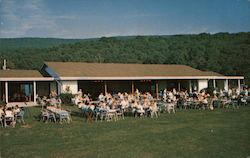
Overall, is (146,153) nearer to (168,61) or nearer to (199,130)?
(199,130)

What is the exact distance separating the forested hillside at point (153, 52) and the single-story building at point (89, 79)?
19.5 meters

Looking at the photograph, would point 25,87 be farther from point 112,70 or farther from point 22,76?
point 112,70

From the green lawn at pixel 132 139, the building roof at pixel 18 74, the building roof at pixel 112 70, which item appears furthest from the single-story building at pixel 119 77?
the green lawn at pixel 132 139

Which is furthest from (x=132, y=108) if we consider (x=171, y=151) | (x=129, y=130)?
(x=171, y=151)

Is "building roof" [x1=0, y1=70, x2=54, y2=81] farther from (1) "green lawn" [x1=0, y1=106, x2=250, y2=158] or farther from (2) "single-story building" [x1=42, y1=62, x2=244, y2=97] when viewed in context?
(1) "green lawn" [x1=0, y1=106, x2=250, y2=158]

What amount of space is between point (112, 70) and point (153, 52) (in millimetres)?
37821

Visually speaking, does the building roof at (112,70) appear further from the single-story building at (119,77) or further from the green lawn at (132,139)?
the green lawn at (132,139)

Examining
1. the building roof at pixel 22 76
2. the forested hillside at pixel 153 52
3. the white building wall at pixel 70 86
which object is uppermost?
the forested hillside at pixel 153 52

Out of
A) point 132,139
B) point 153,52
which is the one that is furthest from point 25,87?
point 153,52

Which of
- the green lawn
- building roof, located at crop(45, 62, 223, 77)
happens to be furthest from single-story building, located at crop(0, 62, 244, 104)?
the green lawn

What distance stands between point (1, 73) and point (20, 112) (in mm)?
11493

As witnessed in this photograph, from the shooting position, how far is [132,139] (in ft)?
33.8

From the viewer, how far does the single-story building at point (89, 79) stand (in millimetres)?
25953

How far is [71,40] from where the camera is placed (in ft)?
232
